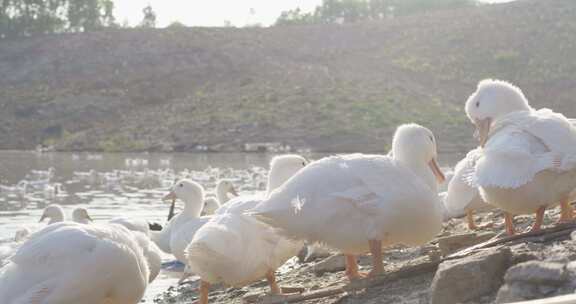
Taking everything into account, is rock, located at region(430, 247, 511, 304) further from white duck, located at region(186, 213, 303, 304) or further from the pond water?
the pond water

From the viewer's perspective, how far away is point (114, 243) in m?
6.07

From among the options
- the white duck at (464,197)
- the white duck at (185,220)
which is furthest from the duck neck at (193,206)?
the white duck at (464,197)

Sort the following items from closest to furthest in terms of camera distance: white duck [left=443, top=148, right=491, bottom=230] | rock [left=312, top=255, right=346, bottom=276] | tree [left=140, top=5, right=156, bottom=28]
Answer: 1. rock [left=312, top=255, right=346, bottom=276]
2. white duck [left=443, top=148, right=491, bottom=230]
3. tree [left=140, top=5, right=156, bottom=28]

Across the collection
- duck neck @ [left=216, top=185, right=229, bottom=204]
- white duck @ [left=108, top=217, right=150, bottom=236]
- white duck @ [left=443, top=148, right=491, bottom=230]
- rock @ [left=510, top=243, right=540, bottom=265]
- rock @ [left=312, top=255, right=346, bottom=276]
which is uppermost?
rock @ [left=510, top=243, right=540, bottom=265]

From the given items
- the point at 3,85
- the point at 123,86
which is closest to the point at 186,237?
the point at 123,86

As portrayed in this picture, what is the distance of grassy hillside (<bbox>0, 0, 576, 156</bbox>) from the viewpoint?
4019cm

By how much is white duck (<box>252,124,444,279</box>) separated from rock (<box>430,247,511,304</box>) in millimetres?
1247

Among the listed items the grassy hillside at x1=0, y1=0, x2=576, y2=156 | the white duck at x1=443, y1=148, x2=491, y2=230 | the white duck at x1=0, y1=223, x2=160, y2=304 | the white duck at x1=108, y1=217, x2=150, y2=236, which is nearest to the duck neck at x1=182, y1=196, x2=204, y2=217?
the white duck at x1=108, y1=217, x2=150, y2=236

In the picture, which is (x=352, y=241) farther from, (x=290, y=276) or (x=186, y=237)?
(x=186, y=237)

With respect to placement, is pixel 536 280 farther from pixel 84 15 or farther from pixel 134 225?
pixel 84 15

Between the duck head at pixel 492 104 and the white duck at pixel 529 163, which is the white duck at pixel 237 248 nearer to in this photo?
the white duck at pixel 529 163

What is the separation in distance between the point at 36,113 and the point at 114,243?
44.6m

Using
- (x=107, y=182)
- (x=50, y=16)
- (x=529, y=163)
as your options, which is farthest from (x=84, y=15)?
(x=529, y=163)

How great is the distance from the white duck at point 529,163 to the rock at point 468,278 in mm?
1042
